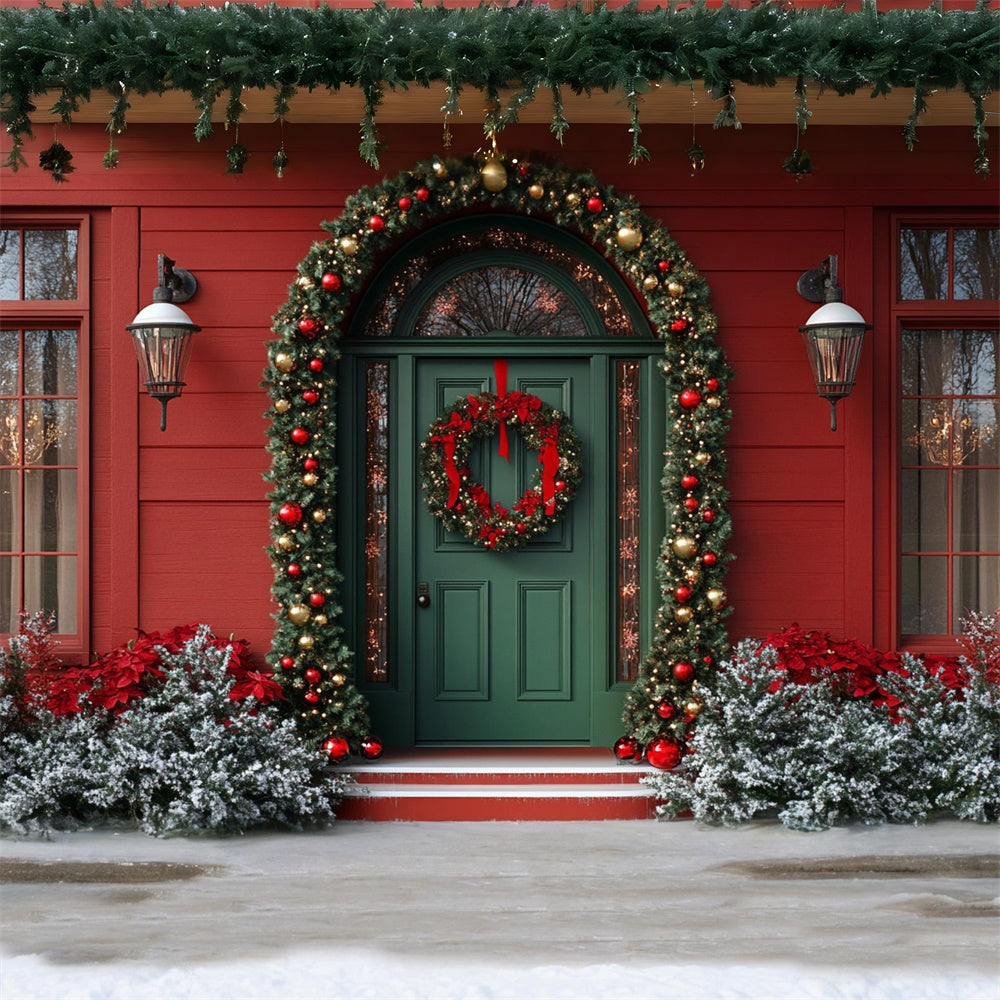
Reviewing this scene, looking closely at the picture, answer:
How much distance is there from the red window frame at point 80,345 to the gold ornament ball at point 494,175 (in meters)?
2.06

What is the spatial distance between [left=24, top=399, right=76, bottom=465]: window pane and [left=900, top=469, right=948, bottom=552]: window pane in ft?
14.3

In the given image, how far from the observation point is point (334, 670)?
547 centimetres

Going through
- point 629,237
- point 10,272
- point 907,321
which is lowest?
point 907,321

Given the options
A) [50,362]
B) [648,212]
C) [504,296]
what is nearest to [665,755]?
[504,296]

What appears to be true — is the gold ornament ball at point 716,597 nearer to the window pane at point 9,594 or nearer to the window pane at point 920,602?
the window pane at point 920,602

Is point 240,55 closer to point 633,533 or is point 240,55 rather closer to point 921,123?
point 633,533

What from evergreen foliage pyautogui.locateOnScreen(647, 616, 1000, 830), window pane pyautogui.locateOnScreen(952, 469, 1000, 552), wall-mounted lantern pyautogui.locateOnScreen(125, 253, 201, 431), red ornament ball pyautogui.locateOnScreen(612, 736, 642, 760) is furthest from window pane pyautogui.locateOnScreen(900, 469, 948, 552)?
wall-mounted lantern pyautogui.locateOnScreen(125, 253, 201, 431)

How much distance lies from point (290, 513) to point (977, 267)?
12.3 feet

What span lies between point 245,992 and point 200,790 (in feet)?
5.11

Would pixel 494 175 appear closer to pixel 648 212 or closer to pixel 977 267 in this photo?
pixel 648 212

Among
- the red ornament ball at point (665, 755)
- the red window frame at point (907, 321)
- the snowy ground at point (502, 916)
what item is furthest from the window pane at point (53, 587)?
the red window frame at point (907, 321)

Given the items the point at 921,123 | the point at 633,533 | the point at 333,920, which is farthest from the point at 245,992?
the point at 921,123

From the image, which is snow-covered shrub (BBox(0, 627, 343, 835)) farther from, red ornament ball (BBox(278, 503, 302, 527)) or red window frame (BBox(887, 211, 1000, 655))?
red window frame (BBox(887, 211, 1000, 655))

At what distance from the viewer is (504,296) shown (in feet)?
19.4
